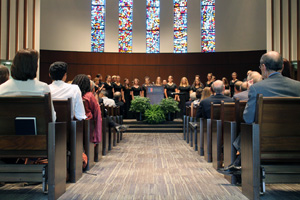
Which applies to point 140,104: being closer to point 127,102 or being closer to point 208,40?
point 127,102

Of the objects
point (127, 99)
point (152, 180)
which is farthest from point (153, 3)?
point (152, 180)

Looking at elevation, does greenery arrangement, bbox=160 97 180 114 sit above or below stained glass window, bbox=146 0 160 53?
below

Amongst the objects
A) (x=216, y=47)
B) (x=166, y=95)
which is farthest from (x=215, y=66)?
(x=166, y=95)

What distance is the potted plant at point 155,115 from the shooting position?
10.7 metres

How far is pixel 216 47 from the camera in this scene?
15.2 meters

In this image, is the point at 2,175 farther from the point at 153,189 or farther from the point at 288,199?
the point at 288,199

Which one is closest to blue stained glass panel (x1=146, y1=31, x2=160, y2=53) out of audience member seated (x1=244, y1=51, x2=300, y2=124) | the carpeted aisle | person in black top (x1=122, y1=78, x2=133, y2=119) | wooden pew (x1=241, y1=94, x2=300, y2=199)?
person in black top (x1=122, y1=78, x2=133, y2=119)

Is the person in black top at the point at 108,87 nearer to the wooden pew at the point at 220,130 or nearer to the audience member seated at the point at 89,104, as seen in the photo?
the audience member seated at the point at 89,104

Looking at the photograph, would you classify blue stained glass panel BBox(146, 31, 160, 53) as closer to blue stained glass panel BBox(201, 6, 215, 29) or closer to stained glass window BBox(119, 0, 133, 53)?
stained glass window BBox(119, 0, 133, 53)

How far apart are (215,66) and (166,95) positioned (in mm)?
3684

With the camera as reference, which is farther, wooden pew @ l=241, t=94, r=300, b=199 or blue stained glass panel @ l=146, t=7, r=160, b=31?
blue stained glass panel @ l=146, t=7, r=160, b=31

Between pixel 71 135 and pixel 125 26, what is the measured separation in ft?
40.7

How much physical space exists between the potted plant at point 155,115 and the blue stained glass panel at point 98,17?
6.04m

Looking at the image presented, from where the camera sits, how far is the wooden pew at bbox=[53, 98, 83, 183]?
351cm
